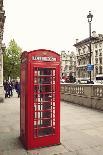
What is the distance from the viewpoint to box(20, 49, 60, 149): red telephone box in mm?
6051

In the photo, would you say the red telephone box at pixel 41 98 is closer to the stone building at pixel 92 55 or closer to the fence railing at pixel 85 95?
the fence railing at pixel 85 95

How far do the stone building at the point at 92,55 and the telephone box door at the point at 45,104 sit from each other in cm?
6894

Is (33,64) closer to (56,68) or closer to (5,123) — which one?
(56,68)

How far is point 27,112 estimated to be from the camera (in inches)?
238

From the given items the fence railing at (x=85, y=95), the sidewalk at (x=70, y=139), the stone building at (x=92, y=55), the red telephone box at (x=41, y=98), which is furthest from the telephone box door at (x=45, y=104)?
the stone building at (x=92, y=55)

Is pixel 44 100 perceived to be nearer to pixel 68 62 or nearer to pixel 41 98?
pixel 41 98

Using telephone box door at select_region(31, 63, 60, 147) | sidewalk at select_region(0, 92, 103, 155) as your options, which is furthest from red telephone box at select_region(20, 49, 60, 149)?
sidewalk at select_region(0, 92, 103, 155)

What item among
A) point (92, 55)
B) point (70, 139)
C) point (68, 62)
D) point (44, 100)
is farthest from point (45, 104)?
point (68, 62)

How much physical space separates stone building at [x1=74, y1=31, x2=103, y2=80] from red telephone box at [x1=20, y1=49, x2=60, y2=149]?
2715 inches

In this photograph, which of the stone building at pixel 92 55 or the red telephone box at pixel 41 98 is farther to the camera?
the stone building at pixel 92 55

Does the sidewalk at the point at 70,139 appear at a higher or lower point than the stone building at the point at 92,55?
lower

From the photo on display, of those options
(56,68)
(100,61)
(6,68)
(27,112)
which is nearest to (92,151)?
(27,112)

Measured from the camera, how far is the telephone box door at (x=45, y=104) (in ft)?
20.1

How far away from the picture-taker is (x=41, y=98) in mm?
6348
